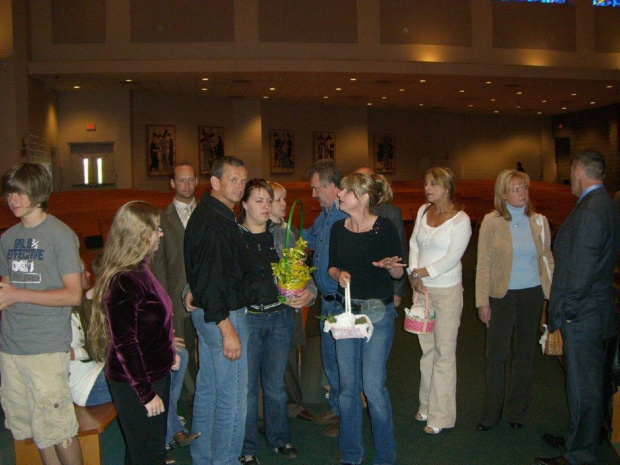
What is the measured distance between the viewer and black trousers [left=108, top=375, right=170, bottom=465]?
7.82ft

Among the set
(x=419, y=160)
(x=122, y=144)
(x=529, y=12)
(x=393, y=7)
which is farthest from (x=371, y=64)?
(x=419, y=160)

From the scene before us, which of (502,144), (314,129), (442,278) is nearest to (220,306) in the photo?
(442,278)

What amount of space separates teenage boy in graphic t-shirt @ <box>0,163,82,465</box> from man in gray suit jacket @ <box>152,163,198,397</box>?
128cm

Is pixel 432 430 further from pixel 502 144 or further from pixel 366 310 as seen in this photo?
pixel 502 144

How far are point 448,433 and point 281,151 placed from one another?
18713 mm

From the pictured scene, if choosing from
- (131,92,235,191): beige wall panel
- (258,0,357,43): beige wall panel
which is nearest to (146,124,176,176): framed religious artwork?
(131,92,235,191): beige wall panel

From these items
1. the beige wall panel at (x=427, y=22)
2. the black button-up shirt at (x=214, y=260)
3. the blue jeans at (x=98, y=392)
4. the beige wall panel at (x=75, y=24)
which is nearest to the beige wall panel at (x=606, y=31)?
the beige wall panel at (x=427, y=22)

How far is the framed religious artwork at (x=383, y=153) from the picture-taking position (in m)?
24.1

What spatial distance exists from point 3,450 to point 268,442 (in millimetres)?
1505

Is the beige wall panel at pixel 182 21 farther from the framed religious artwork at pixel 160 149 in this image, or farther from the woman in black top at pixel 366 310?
the woman in black top at pixel 366 310

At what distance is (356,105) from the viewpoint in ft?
73.4

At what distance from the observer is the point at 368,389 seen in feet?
9.68

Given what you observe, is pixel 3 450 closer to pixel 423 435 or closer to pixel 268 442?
pixel 268 442

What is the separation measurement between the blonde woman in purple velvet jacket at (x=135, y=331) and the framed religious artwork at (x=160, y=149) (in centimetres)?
1682
